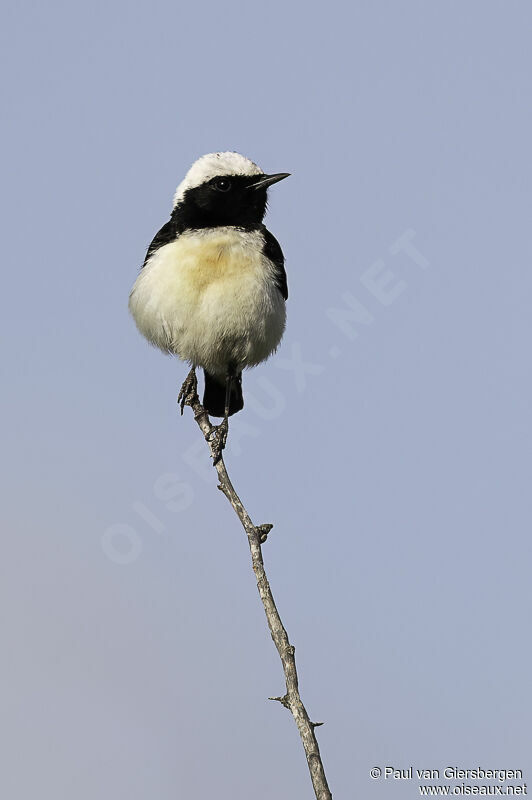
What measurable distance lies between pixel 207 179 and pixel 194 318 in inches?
62.3

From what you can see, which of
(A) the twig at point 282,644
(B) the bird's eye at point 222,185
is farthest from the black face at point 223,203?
(A) the twig at point 282,644

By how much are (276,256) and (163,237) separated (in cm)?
107

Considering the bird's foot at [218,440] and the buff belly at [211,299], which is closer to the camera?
the bird's foot at [218,440]

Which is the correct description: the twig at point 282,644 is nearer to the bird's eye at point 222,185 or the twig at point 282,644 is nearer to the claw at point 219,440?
the claw at point 219,440

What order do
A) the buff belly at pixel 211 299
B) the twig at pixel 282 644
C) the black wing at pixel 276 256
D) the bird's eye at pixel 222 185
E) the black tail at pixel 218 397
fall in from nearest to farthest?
the twig at pixel 282 644, the buff belly at pixel 211 299, the black wing at pixel 276 256, the bird's eye at pixel 222 185, the black tail at pixel 218 397

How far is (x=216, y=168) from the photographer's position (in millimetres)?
10102

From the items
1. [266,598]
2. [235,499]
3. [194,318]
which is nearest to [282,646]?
[266,598]

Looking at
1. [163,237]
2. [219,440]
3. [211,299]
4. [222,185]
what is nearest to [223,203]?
[222,185]

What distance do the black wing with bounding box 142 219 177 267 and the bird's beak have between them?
0.83 metres

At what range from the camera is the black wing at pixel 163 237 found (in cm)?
991

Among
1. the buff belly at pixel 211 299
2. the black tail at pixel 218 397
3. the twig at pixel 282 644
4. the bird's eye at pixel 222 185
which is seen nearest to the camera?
the twig at pixel 282 644

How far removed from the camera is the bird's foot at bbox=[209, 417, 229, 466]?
759 centimetres

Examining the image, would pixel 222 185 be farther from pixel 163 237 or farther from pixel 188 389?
pixel 188 389

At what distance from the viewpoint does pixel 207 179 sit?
1007cm
